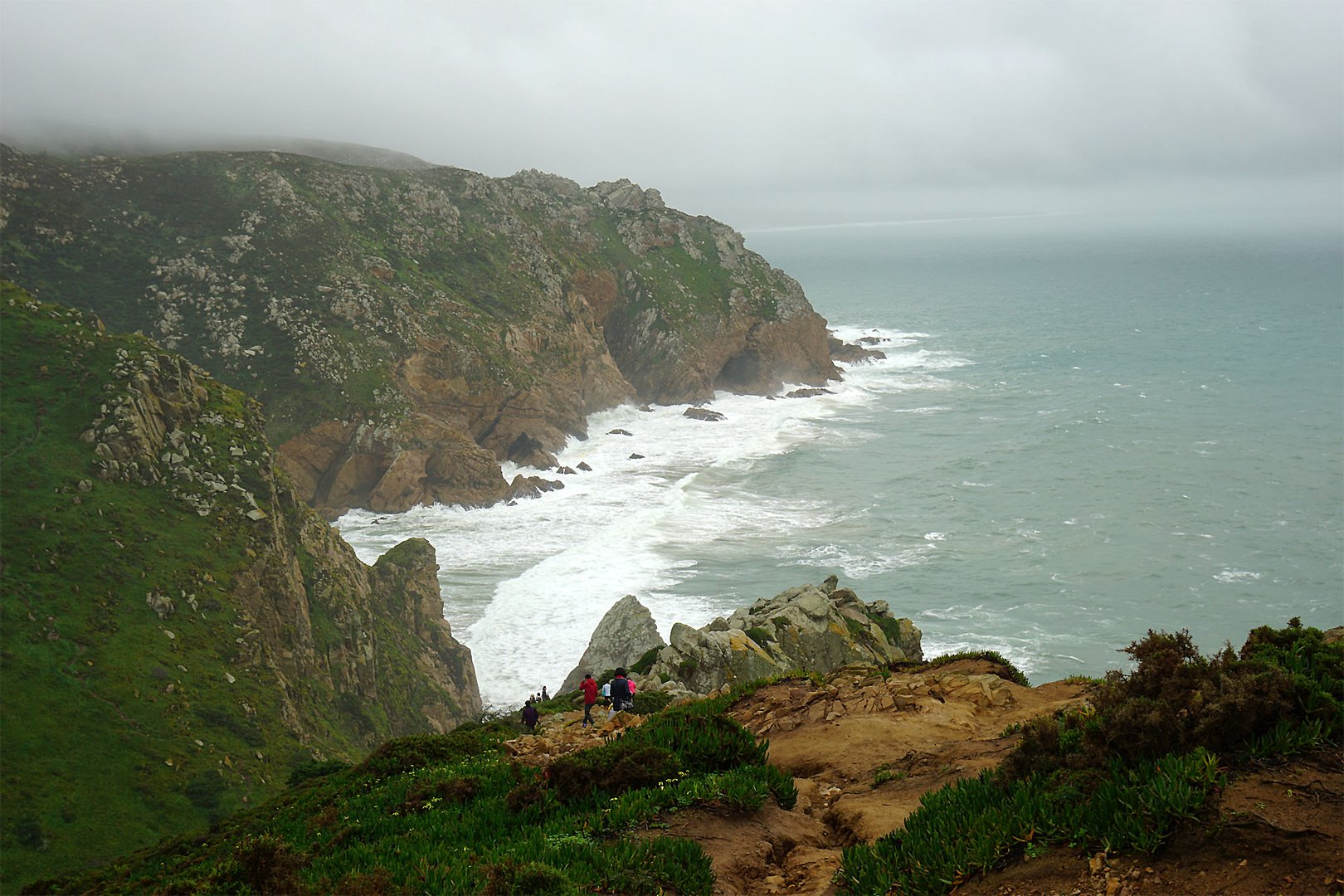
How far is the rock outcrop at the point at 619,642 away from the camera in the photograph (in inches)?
1341

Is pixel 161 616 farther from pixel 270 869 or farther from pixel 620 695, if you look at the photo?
pixel 270 869

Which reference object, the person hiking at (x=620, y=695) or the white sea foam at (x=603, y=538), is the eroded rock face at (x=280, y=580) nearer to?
the white sea foam at (x=603, y=538)

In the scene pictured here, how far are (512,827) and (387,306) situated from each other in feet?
231

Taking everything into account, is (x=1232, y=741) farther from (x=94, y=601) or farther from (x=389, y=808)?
(x=94, y=601)

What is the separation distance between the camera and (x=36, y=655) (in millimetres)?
27500

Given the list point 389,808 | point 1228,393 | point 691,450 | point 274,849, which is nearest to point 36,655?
point 389,808

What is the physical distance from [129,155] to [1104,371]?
11909 cm

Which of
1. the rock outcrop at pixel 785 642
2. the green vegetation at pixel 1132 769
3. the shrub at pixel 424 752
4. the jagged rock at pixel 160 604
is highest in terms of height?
the green vegetation at pixel 1132 769

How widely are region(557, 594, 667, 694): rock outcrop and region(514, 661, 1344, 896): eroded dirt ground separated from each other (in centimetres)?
1339

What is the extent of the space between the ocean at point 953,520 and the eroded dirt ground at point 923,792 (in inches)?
1072

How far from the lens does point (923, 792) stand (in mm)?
10938

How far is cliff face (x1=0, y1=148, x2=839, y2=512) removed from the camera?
66.6 metres

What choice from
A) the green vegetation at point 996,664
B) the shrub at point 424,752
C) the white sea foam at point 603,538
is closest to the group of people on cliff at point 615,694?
the shrub at point 424,752

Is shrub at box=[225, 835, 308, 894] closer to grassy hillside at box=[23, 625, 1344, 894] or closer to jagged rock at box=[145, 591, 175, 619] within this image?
grassy hillside at box=[23, 625, 1344, 894]
